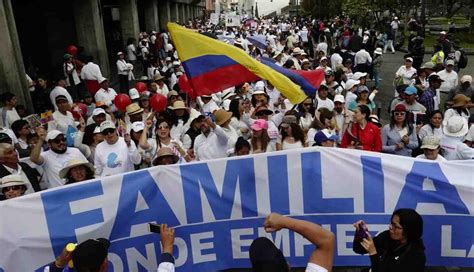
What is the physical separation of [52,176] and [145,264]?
5.09 feet

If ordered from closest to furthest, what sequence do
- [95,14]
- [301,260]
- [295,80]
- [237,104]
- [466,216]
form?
[466,216], [301,260], [295,80], [237,104], [95,14]

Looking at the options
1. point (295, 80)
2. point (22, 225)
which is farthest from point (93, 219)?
point (295, 80)

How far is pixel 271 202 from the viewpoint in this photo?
3.79 m

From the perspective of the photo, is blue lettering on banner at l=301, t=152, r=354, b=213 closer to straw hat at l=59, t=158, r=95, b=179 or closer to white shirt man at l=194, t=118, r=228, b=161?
white shirt man at l=194, t=118, r=228, b=161

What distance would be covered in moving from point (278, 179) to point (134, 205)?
4.11 feet

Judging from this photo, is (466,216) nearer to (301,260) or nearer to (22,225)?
(301,260)

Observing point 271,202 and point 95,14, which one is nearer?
point 271,202

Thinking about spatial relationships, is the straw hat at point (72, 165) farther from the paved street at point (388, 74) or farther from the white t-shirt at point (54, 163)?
the paved street at point (388, 74)

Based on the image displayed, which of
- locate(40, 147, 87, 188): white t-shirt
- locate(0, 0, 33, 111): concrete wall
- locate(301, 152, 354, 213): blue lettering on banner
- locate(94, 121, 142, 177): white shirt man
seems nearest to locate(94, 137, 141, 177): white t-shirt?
locate(94, 121, 142, 177): white shirt man

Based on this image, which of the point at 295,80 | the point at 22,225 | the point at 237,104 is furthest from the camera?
the point at 237,104

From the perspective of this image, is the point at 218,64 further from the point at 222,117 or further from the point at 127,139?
the point at 127,139

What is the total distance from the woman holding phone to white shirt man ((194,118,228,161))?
2.25 metres

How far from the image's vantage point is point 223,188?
3.73 m

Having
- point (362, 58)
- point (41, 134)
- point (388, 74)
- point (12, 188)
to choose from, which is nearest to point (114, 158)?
point (41, 134)
